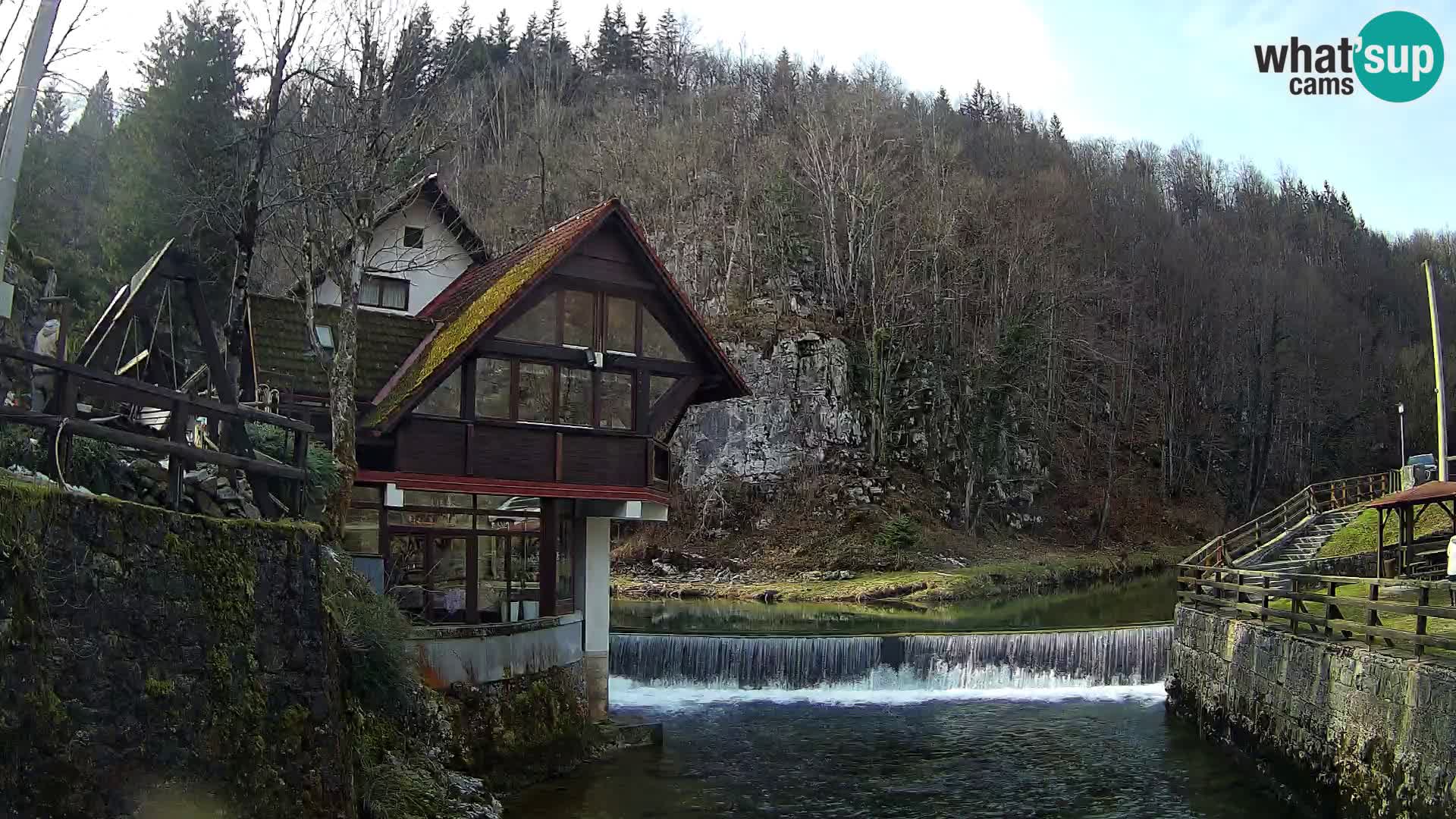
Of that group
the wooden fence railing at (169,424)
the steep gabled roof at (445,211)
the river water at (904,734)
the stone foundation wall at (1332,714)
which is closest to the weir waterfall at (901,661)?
the river water at (904,734)

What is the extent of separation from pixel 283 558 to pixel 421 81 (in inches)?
538

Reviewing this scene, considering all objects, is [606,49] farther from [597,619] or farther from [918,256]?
[597,619]

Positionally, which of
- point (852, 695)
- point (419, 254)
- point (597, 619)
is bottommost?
point (852, 695)

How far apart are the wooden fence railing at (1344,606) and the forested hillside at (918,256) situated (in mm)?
26761

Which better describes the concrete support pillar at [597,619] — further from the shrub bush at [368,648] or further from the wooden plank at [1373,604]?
the wooden plank at [1373,604]

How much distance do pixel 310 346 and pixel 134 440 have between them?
9.63 metres

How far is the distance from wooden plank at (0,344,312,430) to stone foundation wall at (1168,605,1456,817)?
12945mm

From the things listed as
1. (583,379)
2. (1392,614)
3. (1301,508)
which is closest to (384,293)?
(583,379)

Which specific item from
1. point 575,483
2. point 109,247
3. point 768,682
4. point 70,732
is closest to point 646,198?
point 109,247

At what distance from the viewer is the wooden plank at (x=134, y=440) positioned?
28.0 ft

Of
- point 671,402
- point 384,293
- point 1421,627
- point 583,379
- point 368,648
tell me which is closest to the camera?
point 368,648

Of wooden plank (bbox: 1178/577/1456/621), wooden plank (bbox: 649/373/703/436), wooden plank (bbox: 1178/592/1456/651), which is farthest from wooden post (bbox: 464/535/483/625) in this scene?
wooden plank (bbox: 1178/592/1456/651)

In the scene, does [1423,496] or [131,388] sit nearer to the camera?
[131,388]

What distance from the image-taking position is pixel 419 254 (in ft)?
78.2
